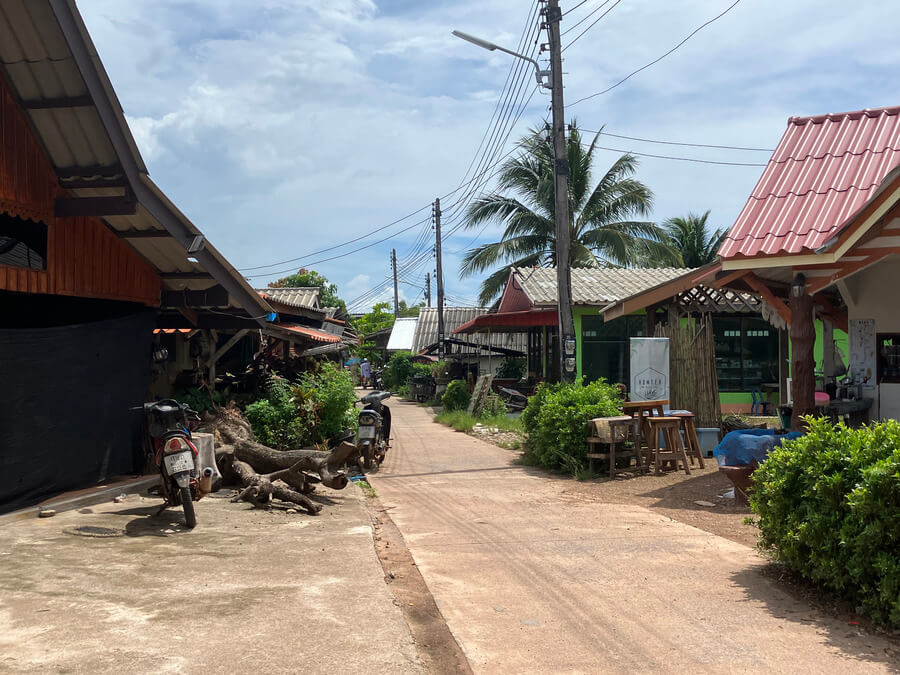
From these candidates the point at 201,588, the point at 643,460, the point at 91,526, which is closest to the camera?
the point at 201,588

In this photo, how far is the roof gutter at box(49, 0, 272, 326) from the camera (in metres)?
6.82

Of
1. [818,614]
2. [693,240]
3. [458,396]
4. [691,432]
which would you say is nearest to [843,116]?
[691,432]

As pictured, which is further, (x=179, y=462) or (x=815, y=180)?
(x=815, y=180)

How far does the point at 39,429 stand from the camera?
7855 millimetres

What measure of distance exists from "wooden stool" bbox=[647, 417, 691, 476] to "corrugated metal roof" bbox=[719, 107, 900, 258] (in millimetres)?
2611

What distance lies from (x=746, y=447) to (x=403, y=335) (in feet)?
137

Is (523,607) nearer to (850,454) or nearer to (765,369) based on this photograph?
(850,454)

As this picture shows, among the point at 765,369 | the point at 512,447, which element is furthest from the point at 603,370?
the point at 512,447

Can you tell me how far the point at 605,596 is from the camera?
578cm

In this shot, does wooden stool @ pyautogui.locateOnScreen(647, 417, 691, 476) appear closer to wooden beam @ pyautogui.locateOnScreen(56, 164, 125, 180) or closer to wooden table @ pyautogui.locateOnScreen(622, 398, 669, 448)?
wooden table @ pyautogui.locateOnScreen(622, 398, 669, 448)

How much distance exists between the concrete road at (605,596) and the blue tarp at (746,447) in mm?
1207

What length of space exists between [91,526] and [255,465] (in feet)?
9.75

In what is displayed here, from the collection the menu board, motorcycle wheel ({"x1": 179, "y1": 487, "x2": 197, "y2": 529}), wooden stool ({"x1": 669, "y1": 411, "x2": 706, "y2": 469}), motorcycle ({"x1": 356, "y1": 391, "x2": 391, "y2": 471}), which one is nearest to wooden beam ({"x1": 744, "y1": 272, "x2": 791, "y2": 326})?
wooden stool ({"x1": 669, "y1": 411, "x2": 706, "y2": 469})

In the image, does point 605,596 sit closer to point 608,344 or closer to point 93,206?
point 93,206
